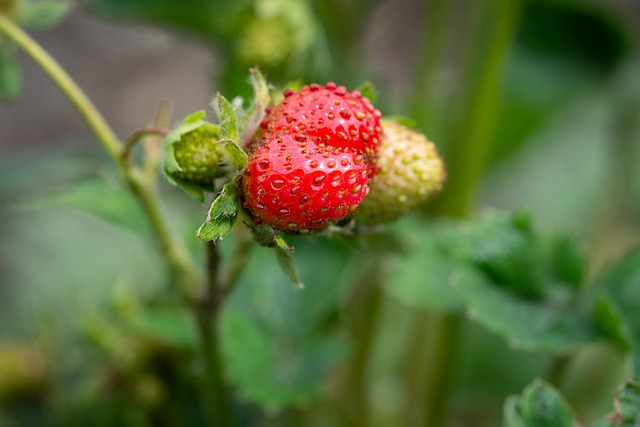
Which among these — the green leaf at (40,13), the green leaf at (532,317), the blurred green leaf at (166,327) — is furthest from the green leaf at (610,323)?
the green leaf at (40,13)

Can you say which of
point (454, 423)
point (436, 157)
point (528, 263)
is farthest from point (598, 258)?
point (436, 157)

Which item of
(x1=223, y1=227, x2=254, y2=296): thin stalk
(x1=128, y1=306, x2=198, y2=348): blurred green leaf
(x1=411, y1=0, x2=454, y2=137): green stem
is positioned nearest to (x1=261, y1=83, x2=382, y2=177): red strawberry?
(x1=223, y1=227, x2=254, y2=296): thin stalk

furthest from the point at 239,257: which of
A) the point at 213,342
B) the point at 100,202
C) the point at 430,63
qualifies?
the point at 430,63

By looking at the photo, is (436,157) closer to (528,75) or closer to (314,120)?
(314,120)

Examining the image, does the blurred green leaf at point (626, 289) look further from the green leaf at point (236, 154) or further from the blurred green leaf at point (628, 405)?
the green leaf at point (236, 154)

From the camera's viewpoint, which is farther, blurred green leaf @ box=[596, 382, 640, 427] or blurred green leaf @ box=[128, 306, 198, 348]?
blurred green leaf @ box=[128, 306, 198, 348]

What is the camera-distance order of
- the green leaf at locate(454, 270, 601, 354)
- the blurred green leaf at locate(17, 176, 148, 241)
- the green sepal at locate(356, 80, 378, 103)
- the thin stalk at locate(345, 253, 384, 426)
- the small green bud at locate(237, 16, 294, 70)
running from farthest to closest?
the thin stalk at locate(345, 253, 384, 426) < the small green bud at locate(237, 16, 294, 70) < the blurred green leaf at locate(17, 176, 148, 241) < the green leaf at locate(454, 270, 601, 354) < the green sepal at locate(356, 80, 378, 103)

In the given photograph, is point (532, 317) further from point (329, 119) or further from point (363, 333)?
point (363, 333)

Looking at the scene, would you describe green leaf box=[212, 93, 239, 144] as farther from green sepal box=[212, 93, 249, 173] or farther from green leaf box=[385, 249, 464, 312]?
green leaf box=[385, 249, 464, 312]
